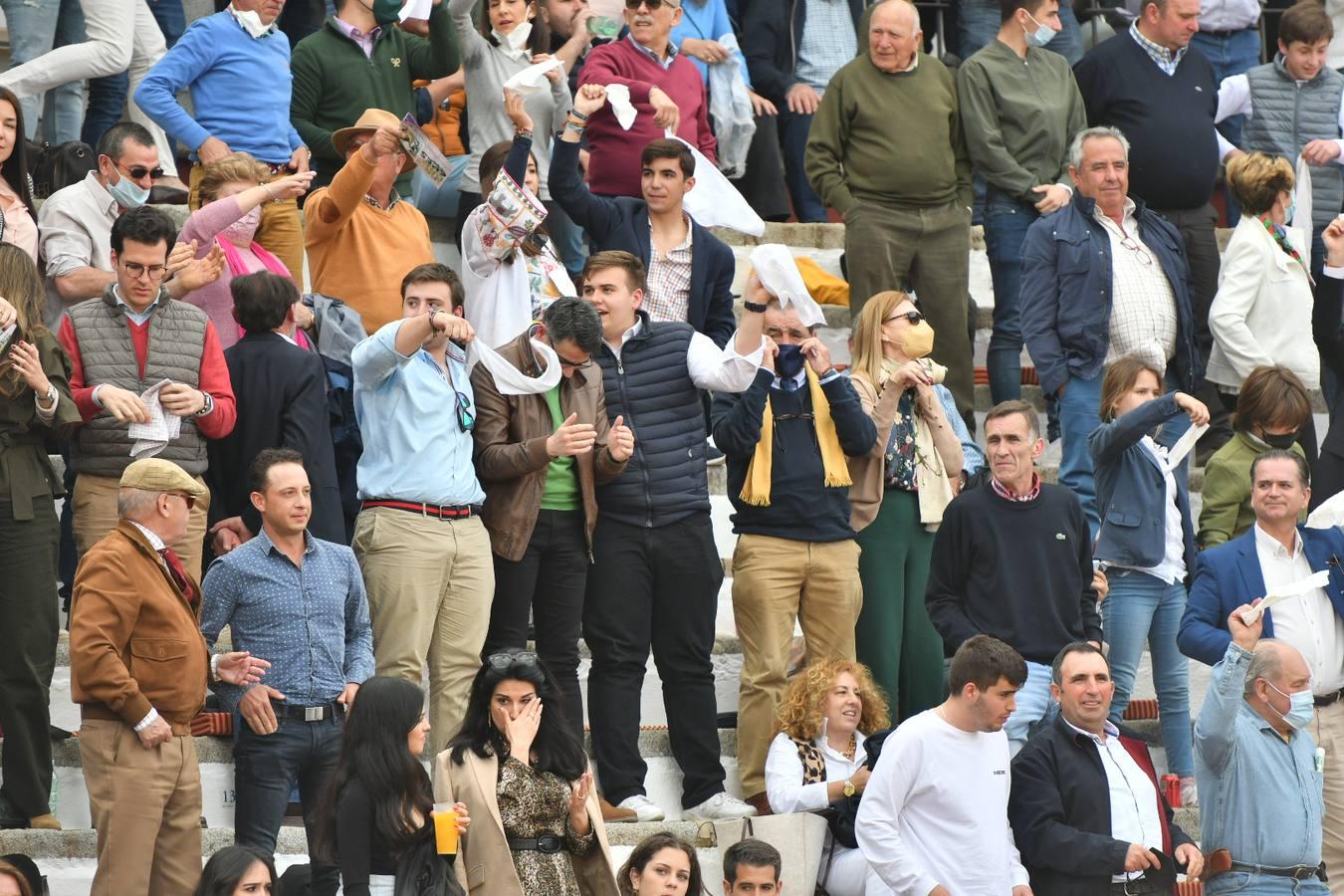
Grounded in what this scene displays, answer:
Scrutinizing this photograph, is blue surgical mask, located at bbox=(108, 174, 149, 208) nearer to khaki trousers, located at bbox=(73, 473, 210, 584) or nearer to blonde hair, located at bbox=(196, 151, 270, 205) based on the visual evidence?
blonde hair, located at bbox=(196, 151, 270, 205)

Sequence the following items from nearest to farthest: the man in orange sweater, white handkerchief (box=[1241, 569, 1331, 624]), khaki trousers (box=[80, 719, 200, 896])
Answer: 1. khaki trousers (box=[80, 719, 200, 896])
2. white handkerchief (box=[1241, 569, 1331, 624])
3. the man in orange sweater

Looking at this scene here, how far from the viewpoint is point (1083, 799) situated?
263 inches

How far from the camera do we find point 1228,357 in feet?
30.2

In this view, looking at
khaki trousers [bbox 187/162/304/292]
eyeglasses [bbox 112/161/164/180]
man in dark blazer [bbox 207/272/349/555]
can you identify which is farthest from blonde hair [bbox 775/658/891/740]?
eyeglasses [bbox 112/161/164/180]

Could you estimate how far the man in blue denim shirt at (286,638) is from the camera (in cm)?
655

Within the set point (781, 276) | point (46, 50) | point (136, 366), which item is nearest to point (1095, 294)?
point (781, 276)

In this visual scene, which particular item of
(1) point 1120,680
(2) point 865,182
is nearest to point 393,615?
(1) point 1120,680

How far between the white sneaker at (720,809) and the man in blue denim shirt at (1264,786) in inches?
56.9

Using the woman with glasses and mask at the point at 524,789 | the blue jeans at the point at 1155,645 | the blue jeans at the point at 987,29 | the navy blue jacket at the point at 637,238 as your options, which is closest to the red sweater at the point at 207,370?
the woman with glasses and mask at the point at 524,789

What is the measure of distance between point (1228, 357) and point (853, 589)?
2425 millimetres

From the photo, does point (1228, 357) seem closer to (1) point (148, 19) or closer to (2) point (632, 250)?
(2) point (632, 250)

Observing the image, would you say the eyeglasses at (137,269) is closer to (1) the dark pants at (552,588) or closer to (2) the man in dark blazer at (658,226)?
(1) the dark pants at (552,588)

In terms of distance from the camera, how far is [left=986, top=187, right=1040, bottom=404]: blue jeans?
31.5 ft

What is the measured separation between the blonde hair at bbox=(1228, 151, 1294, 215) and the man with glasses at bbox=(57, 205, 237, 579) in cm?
437
